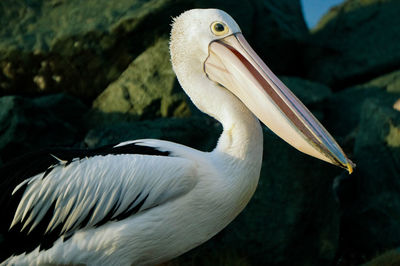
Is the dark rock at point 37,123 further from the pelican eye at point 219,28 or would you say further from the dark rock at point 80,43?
the pelican eye at point 219,28

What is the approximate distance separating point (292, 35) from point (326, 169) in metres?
3.62

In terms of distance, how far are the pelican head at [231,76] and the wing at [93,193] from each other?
55 centimetres

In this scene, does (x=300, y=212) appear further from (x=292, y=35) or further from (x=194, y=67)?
(x=292, y=35)

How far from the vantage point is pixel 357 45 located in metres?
8.75

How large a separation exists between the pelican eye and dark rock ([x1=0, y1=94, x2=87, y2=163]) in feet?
8.83

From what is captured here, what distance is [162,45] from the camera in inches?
259

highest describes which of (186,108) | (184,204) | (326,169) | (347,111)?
(184,204)

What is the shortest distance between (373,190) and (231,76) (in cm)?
318

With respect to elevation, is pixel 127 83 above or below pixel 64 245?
Result: below

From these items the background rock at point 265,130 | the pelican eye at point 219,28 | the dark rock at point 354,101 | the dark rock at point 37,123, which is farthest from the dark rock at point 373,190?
the dark rock at point 37,123

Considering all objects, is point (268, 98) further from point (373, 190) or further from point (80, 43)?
point (80, 43)

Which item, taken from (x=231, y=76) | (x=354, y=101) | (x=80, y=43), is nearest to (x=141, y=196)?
(x=231, y=76)

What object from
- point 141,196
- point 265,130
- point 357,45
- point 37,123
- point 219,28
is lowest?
point 357,45

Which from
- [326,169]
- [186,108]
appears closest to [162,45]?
[186,108]
